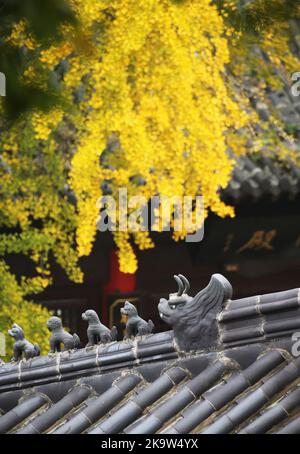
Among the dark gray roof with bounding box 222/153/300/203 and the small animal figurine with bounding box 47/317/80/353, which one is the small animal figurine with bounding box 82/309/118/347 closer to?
the small animal figurine with bounding box 47/317/80/353

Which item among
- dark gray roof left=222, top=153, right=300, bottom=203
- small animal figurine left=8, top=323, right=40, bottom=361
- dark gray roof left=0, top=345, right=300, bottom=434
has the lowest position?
dark gray roof left=0, top=345, right=300, bottom=434

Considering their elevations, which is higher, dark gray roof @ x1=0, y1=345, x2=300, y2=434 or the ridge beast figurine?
the ridge beast figurine

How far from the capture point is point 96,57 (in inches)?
535

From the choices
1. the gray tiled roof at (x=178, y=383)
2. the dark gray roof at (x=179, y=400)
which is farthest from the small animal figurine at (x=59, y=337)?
the dark gray roof at (x=179, y=400)

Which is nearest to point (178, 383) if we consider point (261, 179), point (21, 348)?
point (21, 348)

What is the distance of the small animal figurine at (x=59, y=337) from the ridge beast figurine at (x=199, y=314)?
922mm

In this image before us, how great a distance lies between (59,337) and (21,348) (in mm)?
372

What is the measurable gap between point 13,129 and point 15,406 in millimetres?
6350

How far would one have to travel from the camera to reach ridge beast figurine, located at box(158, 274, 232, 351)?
653 cm

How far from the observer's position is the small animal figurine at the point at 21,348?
305 inches

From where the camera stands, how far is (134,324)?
714 centimetres

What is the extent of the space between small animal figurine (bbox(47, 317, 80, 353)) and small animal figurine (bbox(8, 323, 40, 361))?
0.64 feet

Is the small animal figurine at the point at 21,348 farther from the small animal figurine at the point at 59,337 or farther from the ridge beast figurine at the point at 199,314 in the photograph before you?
the ridge beast figurine at the point at 199,314

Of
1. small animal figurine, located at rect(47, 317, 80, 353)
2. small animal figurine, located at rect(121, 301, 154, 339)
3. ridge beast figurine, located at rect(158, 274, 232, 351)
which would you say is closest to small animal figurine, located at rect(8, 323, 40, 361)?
small animal figurine, located at rect(47, 317, 80, 353)
